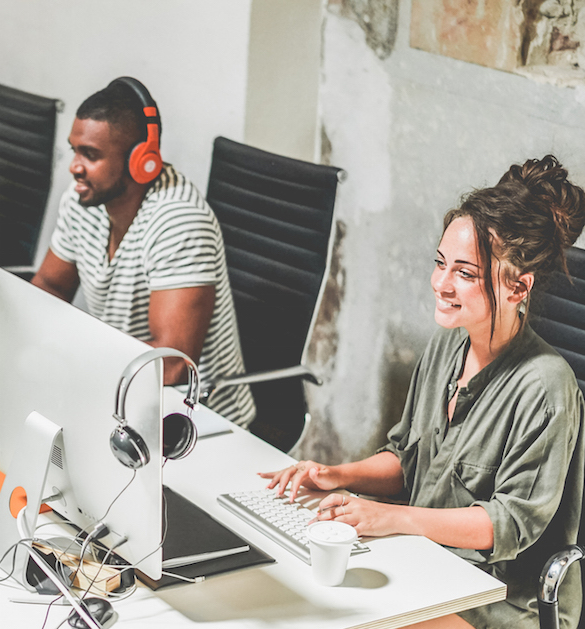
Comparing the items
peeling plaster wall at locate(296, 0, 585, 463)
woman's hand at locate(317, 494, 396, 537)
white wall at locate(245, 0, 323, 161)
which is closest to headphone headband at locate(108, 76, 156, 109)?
white wall at locate(245, 0, 323, 161)

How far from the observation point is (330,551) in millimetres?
1291

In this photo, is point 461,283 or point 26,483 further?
point 461,283

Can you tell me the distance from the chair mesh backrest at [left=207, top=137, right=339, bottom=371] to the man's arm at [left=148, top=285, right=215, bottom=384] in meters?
0.10

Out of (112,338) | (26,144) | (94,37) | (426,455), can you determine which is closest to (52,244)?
(26,144)

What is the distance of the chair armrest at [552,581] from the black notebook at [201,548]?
43 centimetres

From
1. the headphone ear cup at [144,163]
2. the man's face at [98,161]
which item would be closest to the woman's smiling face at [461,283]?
the headphone ear cup at [144,163]

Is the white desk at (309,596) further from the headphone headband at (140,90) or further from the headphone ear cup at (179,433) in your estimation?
the headphone headband at (140,90)

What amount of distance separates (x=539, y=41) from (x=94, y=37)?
164 cm

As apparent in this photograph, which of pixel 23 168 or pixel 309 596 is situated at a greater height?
pixel 23 168

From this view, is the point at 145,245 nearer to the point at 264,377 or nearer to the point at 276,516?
the point at 264,377

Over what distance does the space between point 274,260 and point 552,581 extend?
1.27 metres

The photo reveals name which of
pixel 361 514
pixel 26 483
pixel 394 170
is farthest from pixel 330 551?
pixel 394 170

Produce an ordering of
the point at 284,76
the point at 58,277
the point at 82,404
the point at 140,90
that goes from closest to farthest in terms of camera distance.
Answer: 1. the point at 82,404
2. the point at 284,76
3. the point at 140,90
4. the point at 58,277

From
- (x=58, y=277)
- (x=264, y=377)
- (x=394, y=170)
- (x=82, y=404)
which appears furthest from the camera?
(x=58, y=277)
